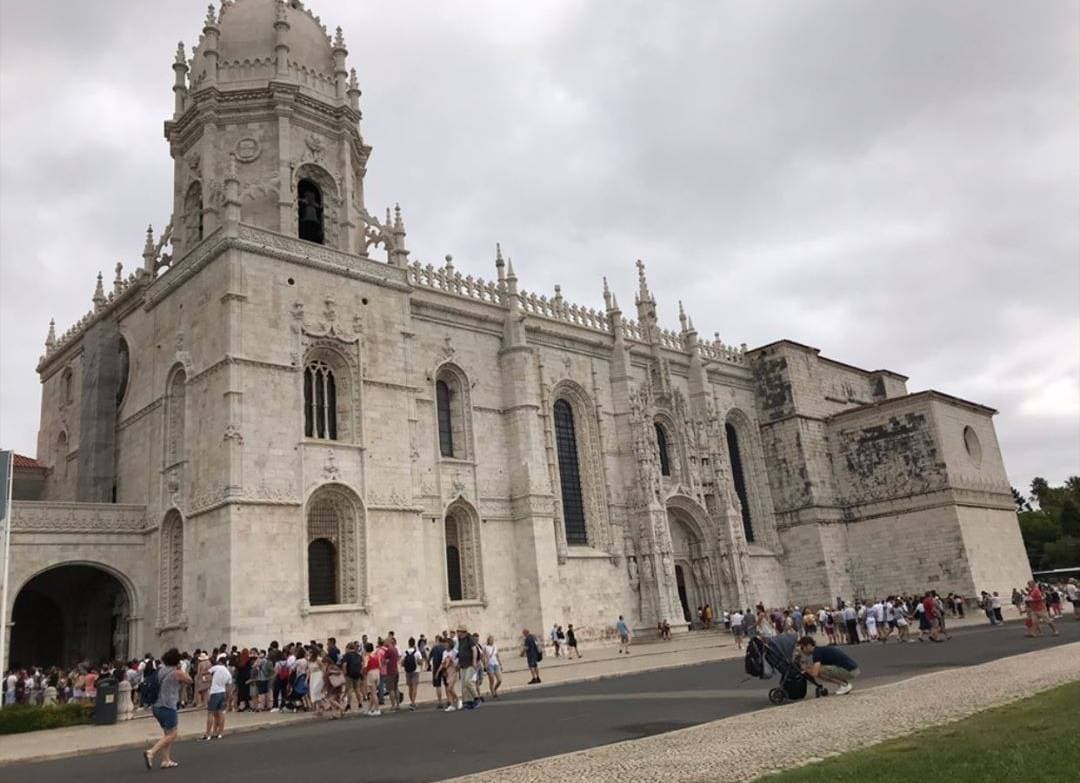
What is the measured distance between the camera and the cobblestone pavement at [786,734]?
8.41m

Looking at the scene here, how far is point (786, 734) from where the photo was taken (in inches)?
396

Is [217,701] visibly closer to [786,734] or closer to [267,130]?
[786,734]

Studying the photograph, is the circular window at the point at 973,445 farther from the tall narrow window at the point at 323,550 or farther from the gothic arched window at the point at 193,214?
the gothic arched window at the point at 193,214

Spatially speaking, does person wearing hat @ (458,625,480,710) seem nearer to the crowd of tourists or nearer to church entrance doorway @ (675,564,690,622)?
the crowd of tourists

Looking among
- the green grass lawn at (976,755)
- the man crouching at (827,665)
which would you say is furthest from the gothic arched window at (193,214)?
the green grass lawn at (976,755)

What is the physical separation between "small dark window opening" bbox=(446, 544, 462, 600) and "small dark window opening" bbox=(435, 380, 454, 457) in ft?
11.3

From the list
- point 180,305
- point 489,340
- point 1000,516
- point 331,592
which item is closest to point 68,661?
point 331,592

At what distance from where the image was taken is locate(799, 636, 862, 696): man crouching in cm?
1359

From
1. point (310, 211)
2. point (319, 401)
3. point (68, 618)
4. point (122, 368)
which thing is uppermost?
point (310, 211)

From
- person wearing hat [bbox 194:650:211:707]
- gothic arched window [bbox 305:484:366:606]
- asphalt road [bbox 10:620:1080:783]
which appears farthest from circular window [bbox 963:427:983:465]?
person wearing hat [bbox 194:650:211:707]

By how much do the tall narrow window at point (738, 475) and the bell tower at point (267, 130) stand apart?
21584 millimetres

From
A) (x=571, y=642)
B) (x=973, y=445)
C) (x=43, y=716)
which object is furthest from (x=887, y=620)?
(x=43, y=716)

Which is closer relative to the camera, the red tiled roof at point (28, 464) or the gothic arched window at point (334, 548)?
the gothic arched window at point (334, 548)

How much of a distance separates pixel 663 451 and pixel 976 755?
3089cm
